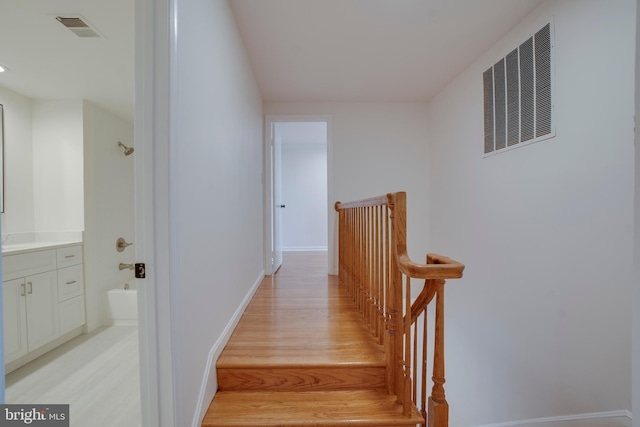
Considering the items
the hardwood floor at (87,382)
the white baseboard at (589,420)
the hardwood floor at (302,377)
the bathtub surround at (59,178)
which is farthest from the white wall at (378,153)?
the hardwood floor at (87,382)

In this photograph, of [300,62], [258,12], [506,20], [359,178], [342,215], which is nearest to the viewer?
[258,12]

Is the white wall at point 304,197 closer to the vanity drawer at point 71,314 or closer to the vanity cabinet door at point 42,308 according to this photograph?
the vanity drawer at point 71,314

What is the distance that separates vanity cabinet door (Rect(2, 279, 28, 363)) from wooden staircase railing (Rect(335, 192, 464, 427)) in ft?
8.60

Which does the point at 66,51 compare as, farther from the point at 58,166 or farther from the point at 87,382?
the point at 87,382

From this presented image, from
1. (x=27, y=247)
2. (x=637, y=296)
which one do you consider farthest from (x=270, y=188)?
(x=637, y=296)

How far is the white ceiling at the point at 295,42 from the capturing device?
177 cm

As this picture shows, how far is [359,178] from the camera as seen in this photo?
141 inches

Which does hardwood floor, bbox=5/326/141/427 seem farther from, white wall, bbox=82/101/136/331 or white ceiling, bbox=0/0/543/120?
white ceiling, bbox=0/0/543/120

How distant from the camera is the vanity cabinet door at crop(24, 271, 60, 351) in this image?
2.08m

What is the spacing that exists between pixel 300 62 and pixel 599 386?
3344mm

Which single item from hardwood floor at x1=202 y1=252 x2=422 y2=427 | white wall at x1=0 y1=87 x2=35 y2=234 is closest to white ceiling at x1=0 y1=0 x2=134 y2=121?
white wall at x1=0 y1=87 x2=35 y2=234

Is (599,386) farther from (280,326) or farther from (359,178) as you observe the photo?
(359,178)

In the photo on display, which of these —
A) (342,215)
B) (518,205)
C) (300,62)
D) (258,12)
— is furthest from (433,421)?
(300,62)

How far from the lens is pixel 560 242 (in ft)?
6.02
